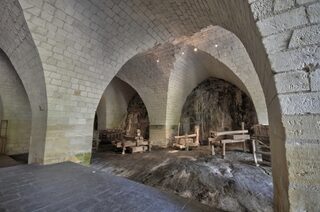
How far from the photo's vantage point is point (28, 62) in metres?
3.84

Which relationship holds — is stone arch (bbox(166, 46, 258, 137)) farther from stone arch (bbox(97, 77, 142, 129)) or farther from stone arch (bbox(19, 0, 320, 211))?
stone arch (bbox(97, 77, 142, 129))

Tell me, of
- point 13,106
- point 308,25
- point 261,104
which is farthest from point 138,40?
point 261,104

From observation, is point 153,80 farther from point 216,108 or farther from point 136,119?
point 136,119

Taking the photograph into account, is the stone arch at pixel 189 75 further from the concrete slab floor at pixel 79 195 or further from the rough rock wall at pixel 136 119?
the concrete slab floor at pixel 79 195

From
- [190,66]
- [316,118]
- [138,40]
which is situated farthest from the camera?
[190,66]

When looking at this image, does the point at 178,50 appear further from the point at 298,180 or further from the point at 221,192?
the point at 298,180

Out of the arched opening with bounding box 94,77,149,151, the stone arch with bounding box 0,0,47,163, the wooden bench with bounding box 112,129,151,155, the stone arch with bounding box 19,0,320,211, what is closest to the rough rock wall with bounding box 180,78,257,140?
the wooden bench with bounding box 112,129,151,155

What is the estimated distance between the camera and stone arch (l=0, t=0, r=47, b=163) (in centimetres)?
325

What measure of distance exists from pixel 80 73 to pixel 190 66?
6.19 metres

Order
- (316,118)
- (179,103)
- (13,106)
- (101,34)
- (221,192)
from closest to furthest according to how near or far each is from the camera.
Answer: (316,118) < (221,192) < (101,34) < (13,106) < (179,103)

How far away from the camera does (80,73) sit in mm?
4270

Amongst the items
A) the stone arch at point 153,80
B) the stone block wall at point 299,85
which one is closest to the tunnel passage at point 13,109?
the stone arch at point 153,80

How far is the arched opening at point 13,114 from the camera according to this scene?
20.2ft

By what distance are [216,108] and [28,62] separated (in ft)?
31.2
